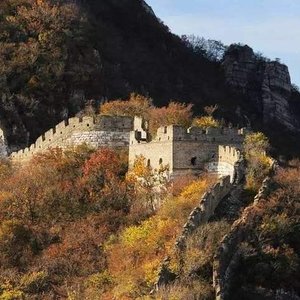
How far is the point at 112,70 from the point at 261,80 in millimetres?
47930

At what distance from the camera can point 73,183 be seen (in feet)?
141

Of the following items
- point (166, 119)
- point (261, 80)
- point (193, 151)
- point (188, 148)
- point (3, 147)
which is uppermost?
point (261, 80)

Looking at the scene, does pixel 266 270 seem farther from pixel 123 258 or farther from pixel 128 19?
pixel 128 19

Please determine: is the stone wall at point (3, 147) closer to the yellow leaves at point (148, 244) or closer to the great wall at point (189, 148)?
the great wall at point (189, 148)

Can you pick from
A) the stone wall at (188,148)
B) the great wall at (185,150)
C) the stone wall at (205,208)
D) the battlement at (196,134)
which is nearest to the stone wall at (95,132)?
the great wall at (185,150)

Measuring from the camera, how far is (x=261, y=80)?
13688 centimetres

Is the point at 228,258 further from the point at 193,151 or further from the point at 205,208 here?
the point at 193,151

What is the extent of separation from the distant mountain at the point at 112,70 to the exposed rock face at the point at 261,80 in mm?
160

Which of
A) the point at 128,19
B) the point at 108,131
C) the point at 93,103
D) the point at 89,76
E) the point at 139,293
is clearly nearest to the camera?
the point at 139,293

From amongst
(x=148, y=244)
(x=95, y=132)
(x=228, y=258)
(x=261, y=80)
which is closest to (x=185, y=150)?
(x=148, y=244)

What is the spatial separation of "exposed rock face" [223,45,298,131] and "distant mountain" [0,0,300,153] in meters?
0.16

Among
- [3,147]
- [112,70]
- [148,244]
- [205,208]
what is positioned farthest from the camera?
[112,70]

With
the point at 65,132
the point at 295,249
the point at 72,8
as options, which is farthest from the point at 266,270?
the point at 72,8

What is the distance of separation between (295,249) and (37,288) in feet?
35.0
